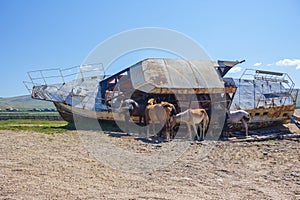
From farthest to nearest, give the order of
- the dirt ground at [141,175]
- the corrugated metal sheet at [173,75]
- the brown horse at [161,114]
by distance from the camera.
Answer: the corrugated metal sheet at [173,75], the brown horse at [161,114], the dirt ground at [141,175]

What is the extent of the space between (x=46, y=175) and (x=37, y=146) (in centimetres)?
314

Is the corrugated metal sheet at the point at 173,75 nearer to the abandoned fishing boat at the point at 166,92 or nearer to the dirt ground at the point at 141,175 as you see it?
the abandoned fishing boat at the point at 166,92

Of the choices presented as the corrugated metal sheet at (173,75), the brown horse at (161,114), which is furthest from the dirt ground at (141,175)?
the corrugated metal sheet at (173,75)

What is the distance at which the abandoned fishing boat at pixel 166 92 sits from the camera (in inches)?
564

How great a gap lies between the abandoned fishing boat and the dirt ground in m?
5.57

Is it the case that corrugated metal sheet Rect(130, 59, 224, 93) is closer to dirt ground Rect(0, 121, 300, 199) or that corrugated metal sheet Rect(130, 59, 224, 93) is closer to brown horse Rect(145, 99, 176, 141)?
brown horse Rect(145, 99, 176, 141)

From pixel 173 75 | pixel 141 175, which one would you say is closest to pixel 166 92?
pixel 173 75

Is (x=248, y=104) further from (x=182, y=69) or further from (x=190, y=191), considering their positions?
(x=190, y=191)

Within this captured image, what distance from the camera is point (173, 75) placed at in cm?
1467

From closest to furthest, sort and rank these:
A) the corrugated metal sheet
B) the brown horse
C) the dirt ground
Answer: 1. the dirt ground
2. the brown horse
3. the corrugated metal sheet

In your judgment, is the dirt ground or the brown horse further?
the brown horse

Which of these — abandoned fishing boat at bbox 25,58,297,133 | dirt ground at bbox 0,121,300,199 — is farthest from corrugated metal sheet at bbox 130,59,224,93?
dirt ground at bbox 0,121,300,199

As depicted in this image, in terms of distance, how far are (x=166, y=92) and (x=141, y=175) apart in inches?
315

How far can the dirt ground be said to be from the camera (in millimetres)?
4785
